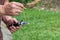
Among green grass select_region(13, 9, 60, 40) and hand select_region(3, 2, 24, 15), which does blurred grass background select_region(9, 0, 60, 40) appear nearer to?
green grass select_region(13, 9, 60, 40)

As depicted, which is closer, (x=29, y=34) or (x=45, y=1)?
(x=29, y=34)

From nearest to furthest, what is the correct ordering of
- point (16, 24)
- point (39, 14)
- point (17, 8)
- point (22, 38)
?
1. point (17, 8)
2. point (16, 24)
3. point (22, 38)
4. point (39, 14)

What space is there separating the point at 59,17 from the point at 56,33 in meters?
1.62

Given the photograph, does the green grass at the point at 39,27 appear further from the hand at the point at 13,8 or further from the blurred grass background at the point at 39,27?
the hand at the point at 13,8

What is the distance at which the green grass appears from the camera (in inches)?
236

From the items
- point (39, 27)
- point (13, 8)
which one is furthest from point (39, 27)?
point (13, 8)

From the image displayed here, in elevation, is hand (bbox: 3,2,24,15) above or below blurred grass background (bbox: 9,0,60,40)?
above

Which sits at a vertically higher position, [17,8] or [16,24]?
[17,8]

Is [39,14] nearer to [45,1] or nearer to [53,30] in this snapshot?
[53,30]

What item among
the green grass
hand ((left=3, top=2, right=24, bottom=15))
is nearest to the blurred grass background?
the green grass

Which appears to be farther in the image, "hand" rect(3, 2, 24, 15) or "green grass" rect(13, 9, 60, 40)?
"green grass" rect(13, 9, 60, 40)

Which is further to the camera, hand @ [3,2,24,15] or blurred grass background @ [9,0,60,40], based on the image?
blurred grass background @ [9,0,60,40]

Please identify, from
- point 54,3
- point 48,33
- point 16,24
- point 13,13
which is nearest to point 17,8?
point 13,13

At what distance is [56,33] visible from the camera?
639cm
